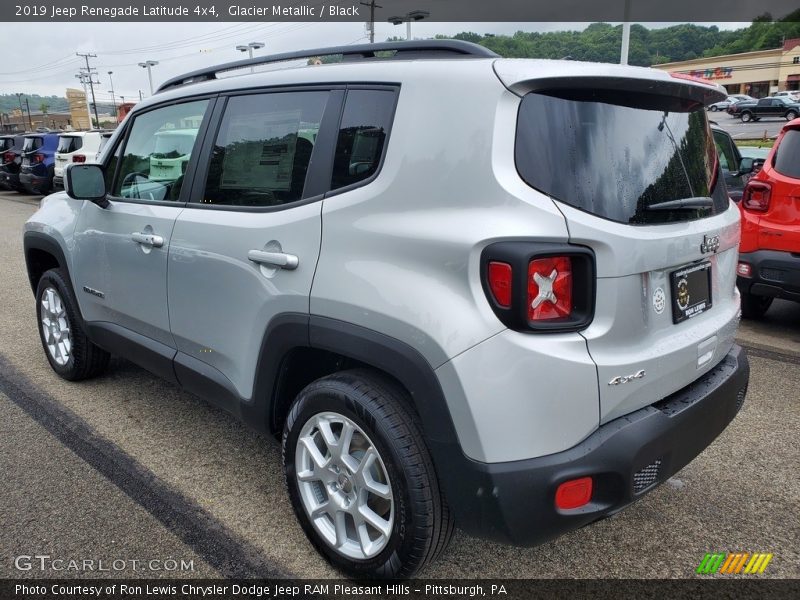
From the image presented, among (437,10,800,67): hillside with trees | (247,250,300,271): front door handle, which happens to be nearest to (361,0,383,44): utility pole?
(437,10,800,67): hillside with trees

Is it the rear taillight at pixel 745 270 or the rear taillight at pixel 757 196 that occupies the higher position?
the rear taillight at pixel 757 196

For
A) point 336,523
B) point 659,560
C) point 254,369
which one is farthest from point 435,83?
point 659,560

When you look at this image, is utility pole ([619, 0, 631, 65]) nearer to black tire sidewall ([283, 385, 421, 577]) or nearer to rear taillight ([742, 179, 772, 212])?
rear taillight ([742, 179, 772, 212])

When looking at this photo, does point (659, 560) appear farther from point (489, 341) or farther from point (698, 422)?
point (489, 341)

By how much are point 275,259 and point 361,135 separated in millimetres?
552

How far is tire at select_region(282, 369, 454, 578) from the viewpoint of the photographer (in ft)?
6.63

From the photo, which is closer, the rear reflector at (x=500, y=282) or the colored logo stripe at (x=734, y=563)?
the rear reflector at (x=500, y=282)

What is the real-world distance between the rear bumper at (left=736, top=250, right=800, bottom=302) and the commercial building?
6658 centimetres

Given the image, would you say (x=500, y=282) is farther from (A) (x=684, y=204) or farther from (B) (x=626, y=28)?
(B) (x=626, y=28)

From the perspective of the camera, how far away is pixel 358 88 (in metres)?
2.30

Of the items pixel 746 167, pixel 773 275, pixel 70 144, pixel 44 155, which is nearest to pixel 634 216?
pixel 773 275

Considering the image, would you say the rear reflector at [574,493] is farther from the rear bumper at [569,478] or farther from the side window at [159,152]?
the side window at [159,152]

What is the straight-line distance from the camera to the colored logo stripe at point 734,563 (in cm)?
239

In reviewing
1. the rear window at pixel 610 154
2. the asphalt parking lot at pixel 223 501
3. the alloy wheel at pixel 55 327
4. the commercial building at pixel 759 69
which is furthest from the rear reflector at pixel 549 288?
the commercial building at pixel 759 69
